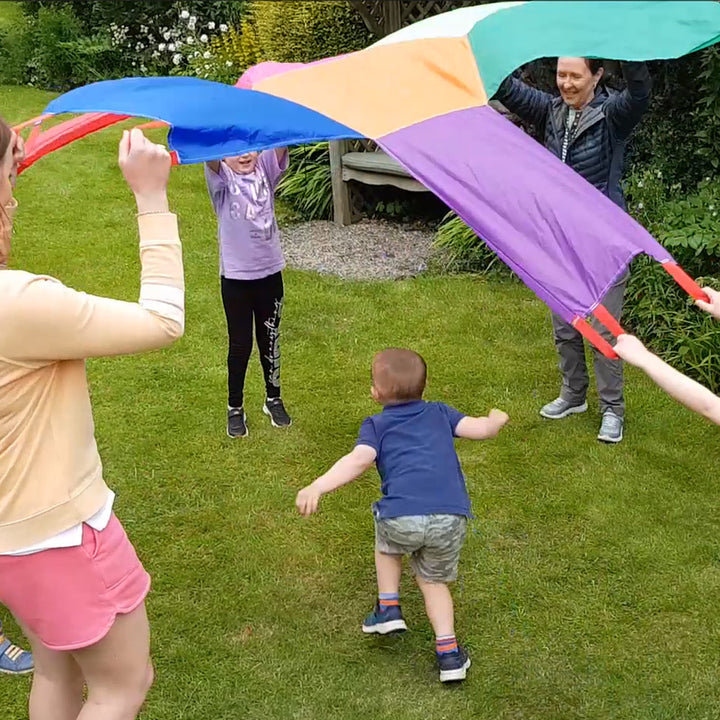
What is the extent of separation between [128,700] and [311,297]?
182 inches

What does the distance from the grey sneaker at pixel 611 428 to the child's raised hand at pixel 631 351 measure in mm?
2484

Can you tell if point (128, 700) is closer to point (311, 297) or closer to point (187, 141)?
point (187, 141)

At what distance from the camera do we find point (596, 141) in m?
4.19

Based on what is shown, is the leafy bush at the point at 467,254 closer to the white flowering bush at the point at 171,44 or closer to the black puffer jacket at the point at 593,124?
the black puffer jacket at the point at 593,124

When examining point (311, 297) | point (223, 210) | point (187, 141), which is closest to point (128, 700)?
point (187, 141)

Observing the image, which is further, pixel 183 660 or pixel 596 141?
pixel 596 141

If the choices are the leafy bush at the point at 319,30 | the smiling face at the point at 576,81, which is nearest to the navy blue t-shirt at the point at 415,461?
the smiling face at the point at 576,81

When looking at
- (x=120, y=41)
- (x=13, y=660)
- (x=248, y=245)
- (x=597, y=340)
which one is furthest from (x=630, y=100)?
(x=120, y=41)

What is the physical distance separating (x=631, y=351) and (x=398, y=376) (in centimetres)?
95

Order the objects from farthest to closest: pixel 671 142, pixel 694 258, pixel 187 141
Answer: pixel 671 142
pixel 694 258
pixel 187 141

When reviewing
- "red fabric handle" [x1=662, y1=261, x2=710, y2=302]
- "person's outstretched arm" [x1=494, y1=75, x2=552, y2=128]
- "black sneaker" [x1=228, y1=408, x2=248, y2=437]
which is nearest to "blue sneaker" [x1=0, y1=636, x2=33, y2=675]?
"black sneaker" [x1=228, y1=408, x2=248, y2=437]

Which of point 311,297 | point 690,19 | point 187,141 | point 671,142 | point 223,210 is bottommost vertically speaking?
point 311,297

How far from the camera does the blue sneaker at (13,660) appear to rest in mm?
3160

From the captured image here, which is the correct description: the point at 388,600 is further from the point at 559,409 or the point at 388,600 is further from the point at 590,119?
the point at 590,119
